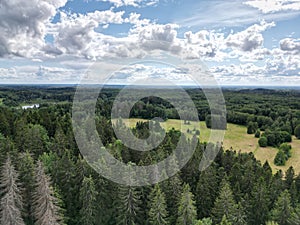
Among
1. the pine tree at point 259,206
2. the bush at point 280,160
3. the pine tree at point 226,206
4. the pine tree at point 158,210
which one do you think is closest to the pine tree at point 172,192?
the pine tree at point 158,210

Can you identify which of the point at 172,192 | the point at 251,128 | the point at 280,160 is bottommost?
the point at 280,160

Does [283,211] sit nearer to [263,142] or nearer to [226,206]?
[226,206]

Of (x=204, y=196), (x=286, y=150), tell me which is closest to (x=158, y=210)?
(x=204, y=196)

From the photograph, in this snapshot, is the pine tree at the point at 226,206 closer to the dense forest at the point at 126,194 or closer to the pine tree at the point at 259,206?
the dense forest at the point at 126,194

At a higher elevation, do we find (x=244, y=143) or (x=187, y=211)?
(x=187, y=211)

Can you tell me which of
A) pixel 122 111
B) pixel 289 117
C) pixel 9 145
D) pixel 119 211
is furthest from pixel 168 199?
pixel 289 117

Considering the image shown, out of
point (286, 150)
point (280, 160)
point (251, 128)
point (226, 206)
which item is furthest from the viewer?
point (251, 128)
